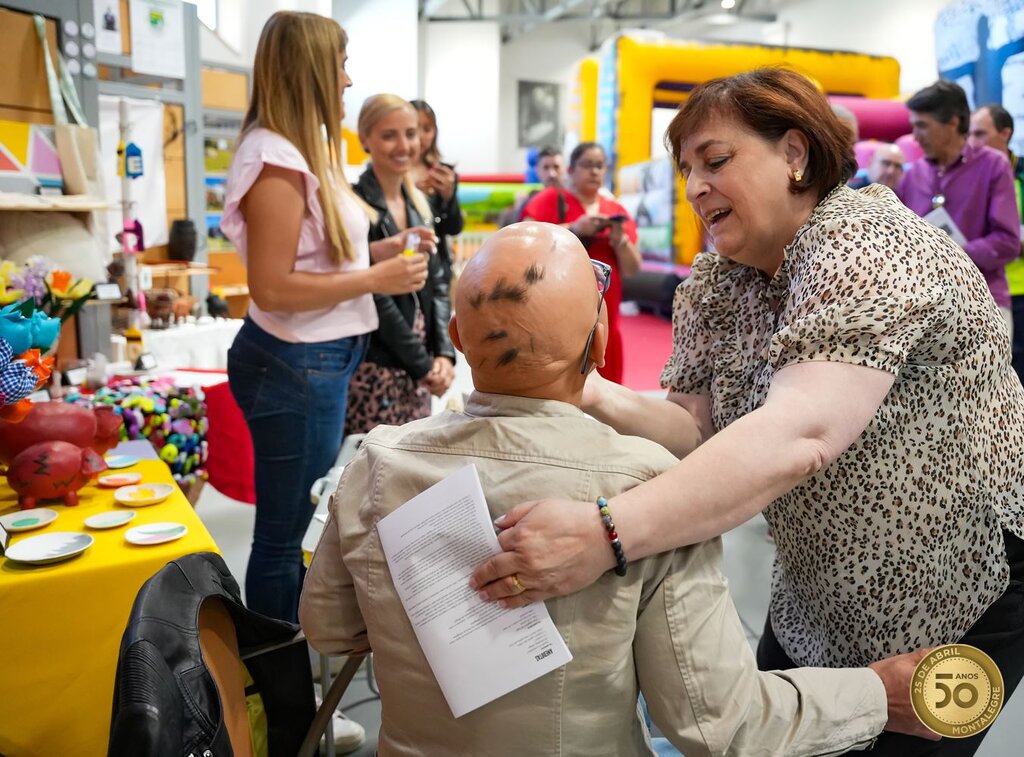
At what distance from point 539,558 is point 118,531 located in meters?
1.15

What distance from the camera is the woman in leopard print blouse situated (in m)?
0.95

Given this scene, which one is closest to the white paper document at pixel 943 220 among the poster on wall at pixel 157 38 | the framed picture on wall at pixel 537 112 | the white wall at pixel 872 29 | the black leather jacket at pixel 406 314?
the black leather jacket at pixel 406 314

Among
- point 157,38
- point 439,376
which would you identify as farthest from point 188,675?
point 157,38

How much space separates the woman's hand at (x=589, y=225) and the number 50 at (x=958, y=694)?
9.47ft

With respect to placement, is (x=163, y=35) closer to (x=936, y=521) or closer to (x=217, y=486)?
(x=217, y=486)

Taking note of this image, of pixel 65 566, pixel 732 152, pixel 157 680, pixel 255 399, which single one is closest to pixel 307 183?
pixel 255 399

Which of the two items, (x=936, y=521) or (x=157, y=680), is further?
(x=936, y=521)

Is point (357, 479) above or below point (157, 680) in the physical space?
above

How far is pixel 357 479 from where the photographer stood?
3.16ft

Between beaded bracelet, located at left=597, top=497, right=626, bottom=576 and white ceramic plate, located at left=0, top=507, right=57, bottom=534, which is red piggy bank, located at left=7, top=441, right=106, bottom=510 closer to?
white ceramic plate, located at left=0, top=507, right=57, bottom=534

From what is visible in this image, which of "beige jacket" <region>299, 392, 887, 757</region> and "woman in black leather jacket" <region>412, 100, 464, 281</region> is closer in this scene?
"beige jacket" <region>299, 392, 887, 757</region>

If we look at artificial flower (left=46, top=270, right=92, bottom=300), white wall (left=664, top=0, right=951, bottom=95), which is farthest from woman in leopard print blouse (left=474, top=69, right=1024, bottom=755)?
white wall (left=664, top=0, right=951, bottom=95)

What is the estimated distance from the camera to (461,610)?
2.81 feet

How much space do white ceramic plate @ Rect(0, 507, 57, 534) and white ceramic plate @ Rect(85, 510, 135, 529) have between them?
7 centimetres
